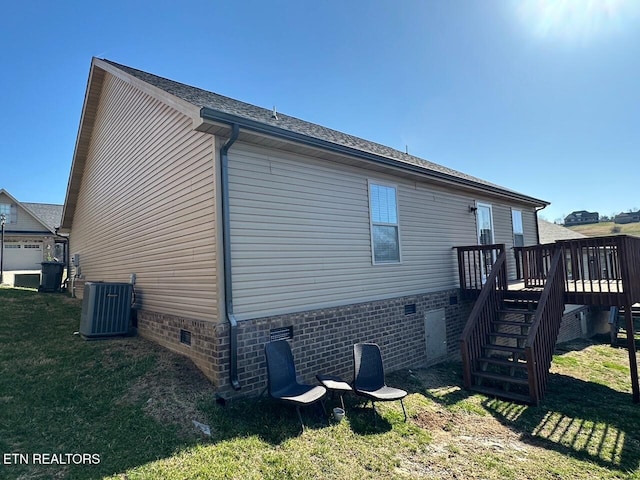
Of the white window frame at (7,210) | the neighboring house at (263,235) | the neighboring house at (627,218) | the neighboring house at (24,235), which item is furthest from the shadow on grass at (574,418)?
the neighboring house at (627,218)

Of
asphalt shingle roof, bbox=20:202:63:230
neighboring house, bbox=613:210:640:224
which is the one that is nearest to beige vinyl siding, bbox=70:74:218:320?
asphalt shingle roof, bbox=20:202:63:230

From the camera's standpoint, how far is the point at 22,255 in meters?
23.7

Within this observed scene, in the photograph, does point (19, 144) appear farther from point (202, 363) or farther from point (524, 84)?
point (524, 84)

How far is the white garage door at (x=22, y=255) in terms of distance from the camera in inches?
910

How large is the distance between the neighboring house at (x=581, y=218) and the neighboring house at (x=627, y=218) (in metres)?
2.33

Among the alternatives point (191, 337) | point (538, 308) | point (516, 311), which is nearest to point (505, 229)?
point (516, 311)

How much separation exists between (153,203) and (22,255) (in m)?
24.2

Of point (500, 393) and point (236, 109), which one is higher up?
point (236, 109)

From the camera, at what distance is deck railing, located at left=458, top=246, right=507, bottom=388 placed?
614 centimetres

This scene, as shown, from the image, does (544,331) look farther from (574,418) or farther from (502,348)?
(574,418)

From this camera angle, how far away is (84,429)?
3.68m

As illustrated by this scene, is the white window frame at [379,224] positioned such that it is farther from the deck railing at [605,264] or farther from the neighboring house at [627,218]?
the neighboring house at [627,218]

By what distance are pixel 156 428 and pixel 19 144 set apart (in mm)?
17837

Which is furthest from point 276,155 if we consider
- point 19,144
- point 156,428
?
point 19,144
